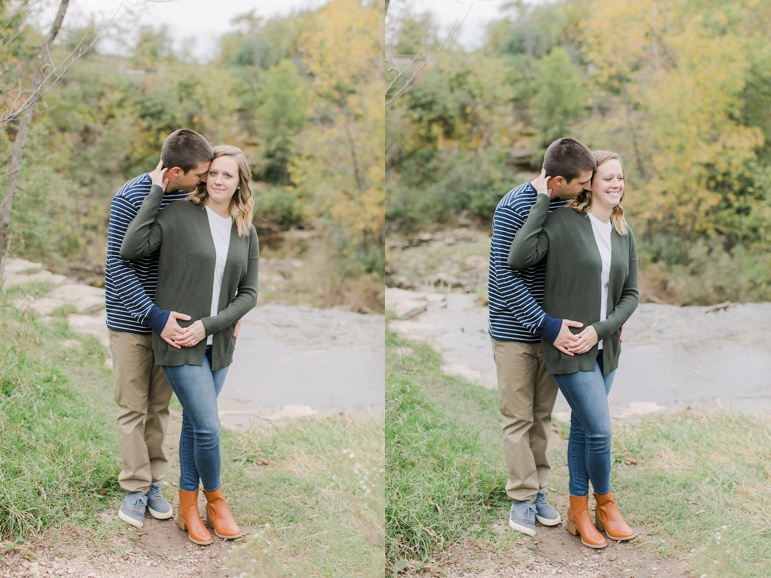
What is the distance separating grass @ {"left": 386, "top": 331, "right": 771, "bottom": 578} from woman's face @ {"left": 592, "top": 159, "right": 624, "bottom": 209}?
132 centimetres

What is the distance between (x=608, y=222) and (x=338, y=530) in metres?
1.84

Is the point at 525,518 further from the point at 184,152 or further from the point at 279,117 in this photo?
the point at 279,117

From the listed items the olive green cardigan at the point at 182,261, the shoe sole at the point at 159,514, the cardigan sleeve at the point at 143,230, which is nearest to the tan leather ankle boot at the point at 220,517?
the shoe sole at the point at 159,514

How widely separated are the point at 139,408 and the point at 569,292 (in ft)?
5.73

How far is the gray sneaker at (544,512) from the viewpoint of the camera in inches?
122

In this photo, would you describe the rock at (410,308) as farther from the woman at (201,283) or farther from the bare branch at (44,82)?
the bare branch at (44,82)

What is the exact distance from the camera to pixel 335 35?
13.7ft

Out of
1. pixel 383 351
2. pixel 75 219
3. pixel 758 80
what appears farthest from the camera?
pixel 383 351

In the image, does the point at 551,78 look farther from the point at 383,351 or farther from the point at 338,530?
the point at 338,530

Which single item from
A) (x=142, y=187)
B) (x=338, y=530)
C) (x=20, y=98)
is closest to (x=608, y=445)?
(x=338, y=530)

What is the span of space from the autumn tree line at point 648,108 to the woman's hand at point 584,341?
1.53 metres

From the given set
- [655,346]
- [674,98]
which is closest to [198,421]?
[655,346]

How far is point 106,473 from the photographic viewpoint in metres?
3.08

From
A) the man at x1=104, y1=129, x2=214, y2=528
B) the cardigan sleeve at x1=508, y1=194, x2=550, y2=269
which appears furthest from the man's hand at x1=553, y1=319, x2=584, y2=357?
the man at x1=104, y1=129, x2=214, y2=528
